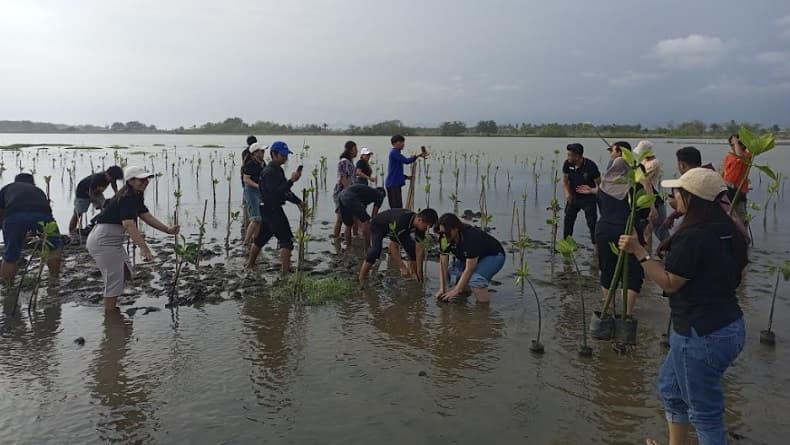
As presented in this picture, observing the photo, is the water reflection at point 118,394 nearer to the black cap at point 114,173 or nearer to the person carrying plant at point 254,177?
the black cap at point 114,173

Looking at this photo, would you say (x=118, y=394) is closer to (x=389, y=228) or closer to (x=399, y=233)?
(x=389, y=228)

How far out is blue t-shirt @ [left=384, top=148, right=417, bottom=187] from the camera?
10203mm

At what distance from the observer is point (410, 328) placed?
591 cm

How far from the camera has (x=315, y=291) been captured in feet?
22.9

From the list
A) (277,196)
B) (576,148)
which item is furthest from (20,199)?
(576,148)

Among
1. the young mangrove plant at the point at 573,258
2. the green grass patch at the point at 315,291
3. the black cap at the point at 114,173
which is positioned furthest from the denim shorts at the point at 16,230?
the young mangrove plant at the point at 573,258

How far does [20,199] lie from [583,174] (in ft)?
25.3

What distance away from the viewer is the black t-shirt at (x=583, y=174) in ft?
26.8

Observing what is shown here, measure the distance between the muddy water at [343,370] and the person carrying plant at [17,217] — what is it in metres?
0.69

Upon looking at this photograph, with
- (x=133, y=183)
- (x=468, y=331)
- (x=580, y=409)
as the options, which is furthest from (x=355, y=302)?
(x=580, y=409)

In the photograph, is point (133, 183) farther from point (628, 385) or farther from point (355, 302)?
point (628, 385)

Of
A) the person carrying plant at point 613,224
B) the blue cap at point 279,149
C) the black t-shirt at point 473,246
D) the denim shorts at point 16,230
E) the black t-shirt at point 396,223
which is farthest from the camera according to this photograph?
the blue cap at point 279,149

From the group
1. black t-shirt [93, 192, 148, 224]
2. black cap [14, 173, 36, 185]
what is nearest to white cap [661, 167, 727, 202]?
black t-shirt [93, 192, 148, 224]

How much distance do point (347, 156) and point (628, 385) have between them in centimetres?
684
